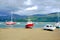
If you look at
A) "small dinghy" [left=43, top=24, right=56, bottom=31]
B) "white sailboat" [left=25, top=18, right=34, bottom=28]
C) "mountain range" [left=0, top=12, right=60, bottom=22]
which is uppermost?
"mountain range" [left=0, top=12, right=60, bottom=22]

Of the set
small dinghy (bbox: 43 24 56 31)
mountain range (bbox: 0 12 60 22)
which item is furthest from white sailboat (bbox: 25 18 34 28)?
small dinghy (bbox: 43 24 56 31)

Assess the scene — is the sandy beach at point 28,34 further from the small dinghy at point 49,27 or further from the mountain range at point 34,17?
the mountain range at point 34,17

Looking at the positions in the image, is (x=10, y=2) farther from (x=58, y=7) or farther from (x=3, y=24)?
(x=58, y=7)

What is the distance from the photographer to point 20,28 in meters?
2.31

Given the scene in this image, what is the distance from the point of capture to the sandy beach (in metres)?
2.29

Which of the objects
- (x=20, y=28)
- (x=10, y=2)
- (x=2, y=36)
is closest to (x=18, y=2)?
(x=10, y=2)

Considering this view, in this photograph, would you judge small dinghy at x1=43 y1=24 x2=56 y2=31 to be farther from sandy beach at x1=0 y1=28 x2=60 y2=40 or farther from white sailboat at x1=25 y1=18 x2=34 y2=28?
white sailboat at x1=25 y1=18 x2=34 y2=28

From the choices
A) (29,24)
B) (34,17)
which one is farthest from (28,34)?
(34,17)

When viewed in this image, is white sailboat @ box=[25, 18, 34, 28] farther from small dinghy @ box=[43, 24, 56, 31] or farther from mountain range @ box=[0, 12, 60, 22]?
small dinghy @ box=[43, 24, 56, 31]

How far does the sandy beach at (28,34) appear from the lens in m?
2.29

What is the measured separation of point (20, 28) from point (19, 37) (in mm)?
133

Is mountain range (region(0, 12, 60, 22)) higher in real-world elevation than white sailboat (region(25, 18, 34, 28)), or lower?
higher

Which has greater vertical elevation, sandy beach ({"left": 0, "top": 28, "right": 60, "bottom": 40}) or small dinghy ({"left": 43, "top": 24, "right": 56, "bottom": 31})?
small dinghy ({"left": 43, "top": 24, "right": 56, "bottom": 31})

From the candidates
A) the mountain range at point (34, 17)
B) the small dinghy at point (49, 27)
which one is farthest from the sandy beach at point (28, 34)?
the mountain range at point (34, 17)
